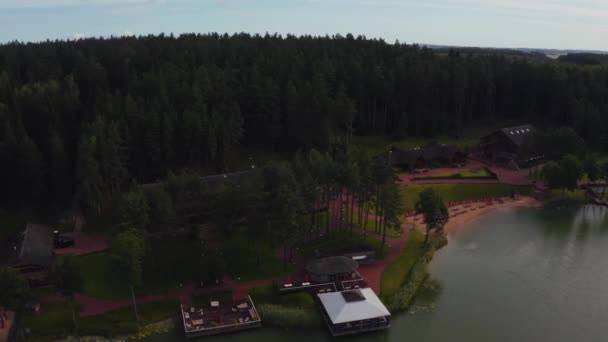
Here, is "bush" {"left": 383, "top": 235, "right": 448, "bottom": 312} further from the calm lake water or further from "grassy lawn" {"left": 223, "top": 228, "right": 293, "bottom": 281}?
"grassy lawn" {"left": 223, "top": 228, "right": 293, "bottom": 281}

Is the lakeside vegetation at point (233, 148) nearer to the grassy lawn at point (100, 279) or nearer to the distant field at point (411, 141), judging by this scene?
the grassy lawn at point (100, 279)

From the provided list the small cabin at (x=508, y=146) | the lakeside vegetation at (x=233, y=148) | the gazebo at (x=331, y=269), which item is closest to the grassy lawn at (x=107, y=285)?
the lakeside vegetation at (x=233, y=148)

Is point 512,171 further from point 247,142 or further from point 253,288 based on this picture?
point 253,288

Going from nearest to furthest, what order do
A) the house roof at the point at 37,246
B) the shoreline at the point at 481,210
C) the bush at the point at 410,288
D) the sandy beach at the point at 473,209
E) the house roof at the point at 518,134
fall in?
1. the bush at the point at 410,288
2. the house roof at the point at 37,246
3. the sandy beach at the point at 473,209
4. the shoreline at the point at 481,210
5. the house roof at the point at 518,134

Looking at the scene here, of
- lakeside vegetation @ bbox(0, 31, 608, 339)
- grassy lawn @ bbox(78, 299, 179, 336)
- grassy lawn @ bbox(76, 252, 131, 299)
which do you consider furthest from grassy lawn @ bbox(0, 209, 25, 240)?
grassy lawn @ bbox(78, 299, 179, 336)

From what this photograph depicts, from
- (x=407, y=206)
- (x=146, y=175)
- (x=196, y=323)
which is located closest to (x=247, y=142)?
(x=146, y=175)

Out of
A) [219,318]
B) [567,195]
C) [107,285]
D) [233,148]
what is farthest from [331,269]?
[567,195]
